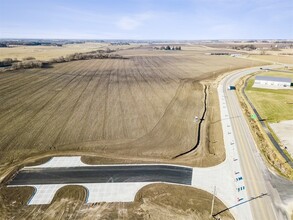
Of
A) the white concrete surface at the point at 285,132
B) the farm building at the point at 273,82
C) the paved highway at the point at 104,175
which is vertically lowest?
the paved highway at the point at 104,175

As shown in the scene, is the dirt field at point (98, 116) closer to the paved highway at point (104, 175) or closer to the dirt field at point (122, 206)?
the paved highway at point (104, 175)

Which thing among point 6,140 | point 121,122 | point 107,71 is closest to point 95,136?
point 121,122

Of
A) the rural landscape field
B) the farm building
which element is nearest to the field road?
the rural landscape field

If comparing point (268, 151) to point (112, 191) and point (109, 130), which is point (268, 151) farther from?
point (109, 130)

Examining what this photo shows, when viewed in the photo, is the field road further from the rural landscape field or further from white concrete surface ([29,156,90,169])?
white concrete surface ([29,156,90,169])

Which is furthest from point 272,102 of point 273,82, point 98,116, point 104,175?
point 104,175

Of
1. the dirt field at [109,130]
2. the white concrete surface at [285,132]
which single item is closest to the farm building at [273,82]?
the dirt field at [109,130]
